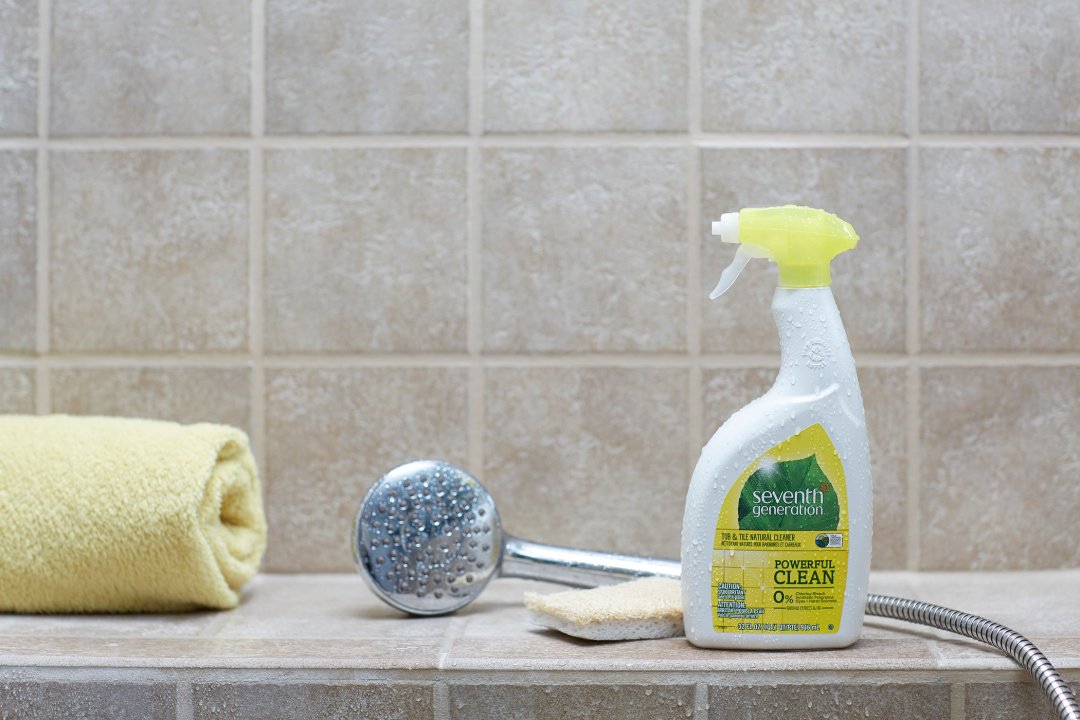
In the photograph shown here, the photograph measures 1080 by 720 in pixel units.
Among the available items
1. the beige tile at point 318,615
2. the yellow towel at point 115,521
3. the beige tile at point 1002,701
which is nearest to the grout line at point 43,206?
the yellow towel at point 115,521

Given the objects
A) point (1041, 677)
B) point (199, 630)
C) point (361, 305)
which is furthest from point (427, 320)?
point (1041, 677)

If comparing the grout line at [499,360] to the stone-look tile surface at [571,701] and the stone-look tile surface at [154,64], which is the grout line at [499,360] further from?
the stone-look tile surface at [571,701]

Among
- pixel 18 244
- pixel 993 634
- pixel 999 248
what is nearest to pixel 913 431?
pixel 999 248

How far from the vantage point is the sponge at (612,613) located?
62 cm

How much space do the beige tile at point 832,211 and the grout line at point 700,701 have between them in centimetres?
31

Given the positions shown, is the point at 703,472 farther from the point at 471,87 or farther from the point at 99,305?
the point at 99,305

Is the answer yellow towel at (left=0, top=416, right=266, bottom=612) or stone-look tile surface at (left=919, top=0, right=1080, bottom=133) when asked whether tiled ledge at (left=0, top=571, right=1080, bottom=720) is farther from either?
stone-look tile surface at (left=919, top=0, right=1080, bottom=133)

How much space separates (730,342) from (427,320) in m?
0.23

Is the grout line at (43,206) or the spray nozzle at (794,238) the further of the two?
the grout line at (43,206)

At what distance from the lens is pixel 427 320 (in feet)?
2.72

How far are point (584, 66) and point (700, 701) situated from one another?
18.7 inches

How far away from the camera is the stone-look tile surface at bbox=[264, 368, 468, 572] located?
2.72ft

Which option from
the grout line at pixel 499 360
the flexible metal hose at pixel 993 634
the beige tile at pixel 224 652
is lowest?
the beige tile at pixel 224 652

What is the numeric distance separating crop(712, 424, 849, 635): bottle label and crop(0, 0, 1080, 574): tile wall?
216 mm
